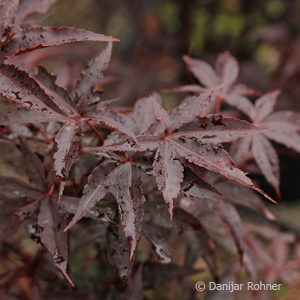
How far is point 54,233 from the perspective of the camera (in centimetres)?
57

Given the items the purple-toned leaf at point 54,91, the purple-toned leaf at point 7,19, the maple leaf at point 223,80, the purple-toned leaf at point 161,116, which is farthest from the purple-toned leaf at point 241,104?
the purple-toned leaf at point 7,19

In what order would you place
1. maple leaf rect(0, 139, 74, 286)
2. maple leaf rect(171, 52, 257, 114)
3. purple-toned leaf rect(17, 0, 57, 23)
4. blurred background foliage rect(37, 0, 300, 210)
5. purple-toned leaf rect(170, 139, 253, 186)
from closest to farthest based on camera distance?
purple-toned leaf rect(170, 139, 253, 186) → maple leaf rect(0, 139, 74, 286) → purple-toned leaf rect(17, 0, 57, 23) → maple leaf rect(171, 52, 257, 114) → blurred background foliage rect(37, 0, 300, 210)

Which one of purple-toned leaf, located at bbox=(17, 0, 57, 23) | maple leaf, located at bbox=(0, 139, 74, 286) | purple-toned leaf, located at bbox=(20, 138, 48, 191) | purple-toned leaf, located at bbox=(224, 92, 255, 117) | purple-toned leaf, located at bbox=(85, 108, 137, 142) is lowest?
maple leaf, located at bbox=(0, 139, 74, 286)

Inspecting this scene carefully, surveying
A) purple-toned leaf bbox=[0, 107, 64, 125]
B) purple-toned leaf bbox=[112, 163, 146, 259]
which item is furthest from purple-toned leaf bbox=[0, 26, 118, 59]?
purple-toned leaf bbox=[112, 163, 146, 259]

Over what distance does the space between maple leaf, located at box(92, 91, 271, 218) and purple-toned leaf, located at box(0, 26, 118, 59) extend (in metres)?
0.16

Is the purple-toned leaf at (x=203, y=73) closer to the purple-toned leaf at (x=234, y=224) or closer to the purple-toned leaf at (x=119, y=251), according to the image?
the purple-toned leaf at (x=234, y=224)

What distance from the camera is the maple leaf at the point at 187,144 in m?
0.49

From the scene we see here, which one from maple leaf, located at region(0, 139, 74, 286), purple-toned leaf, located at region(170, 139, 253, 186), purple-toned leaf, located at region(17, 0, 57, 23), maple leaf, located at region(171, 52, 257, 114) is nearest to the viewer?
purple-toned leaf, located at region(170, 139, 253, 186)

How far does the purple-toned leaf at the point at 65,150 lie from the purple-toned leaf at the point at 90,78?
0.08 m

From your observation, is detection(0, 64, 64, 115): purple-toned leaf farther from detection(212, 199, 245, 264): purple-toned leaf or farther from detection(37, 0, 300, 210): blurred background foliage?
detection(37, 0, 300, 210): blurred background foliage

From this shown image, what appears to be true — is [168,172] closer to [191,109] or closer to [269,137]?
[191,109]

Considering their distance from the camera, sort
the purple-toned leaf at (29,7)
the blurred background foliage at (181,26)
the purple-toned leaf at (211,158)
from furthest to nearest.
Result: the blurred background foliage at (181,26) → the purple-toned leaf at (29,7) → the purple-toned leaf at (211,158)

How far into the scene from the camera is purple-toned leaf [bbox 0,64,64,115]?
50cm

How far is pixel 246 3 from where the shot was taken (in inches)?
121
